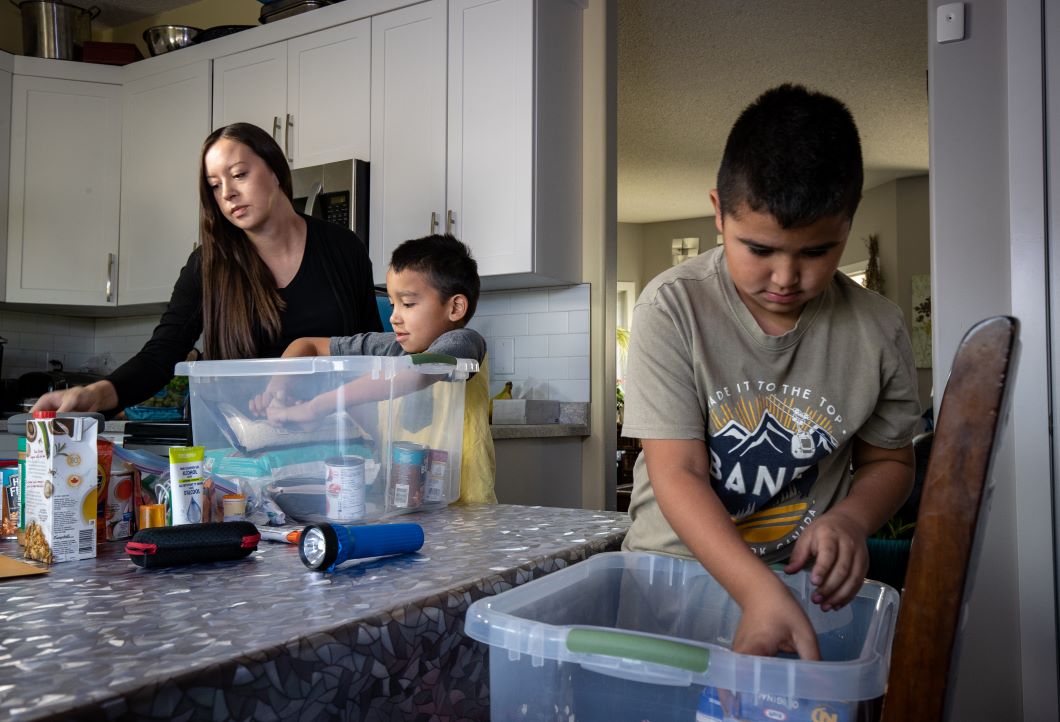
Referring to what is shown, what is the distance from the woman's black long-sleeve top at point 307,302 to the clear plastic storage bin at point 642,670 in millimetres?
1156

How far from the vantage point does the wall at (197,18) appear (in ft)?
14.3

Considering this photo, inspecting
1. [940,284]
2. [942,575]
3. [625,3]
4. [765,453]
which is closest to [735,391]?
[765,453]

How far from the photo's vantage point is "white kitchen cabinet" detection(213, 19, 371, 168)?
3.38 m

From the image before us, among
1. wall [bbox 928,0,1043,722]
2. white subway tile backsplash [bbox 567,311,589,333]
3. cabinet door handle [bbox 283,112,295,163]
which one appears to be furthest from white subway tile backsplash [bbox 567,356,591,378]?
cabinet door handle [bbox 283,112,295,163]

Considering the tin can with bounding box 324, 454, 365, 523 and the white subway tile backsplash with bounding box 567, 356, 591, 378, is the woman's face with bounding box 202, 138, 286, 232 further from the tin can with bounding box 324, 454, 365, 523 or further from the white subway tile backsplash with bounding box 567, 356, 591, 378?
the white subway tile backsplash with bounding box 567, 356, 591, 378

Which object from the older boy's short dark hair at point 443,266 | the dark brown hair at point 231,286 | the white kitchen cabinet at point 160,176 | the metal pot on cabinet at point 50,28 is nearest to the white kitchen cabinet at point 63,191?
the white kitchen cabinet at point 160,176

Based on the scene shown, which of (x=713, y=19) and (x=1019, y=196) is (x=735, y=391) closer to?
(x=1019, y=196)

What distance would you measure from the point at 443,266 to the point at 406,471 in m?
0.66

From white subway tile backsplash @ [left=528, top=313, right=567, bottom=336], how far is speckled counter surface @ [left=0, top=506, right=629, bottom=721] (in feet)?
7.79

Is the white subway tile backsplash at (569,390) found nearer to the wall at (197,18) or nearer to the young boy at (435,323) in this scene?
the young boy at (435,323)

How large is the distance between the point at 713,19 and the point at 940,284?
290 cm

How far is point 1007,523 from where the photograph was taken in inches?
81.9

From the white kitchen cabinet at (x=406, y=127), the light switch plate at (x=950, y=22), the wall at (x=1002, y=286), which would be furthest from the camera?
the white kitchen cabinet at (x=406, y=127)

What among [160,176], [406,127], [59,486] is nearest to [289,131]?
[406,127]
